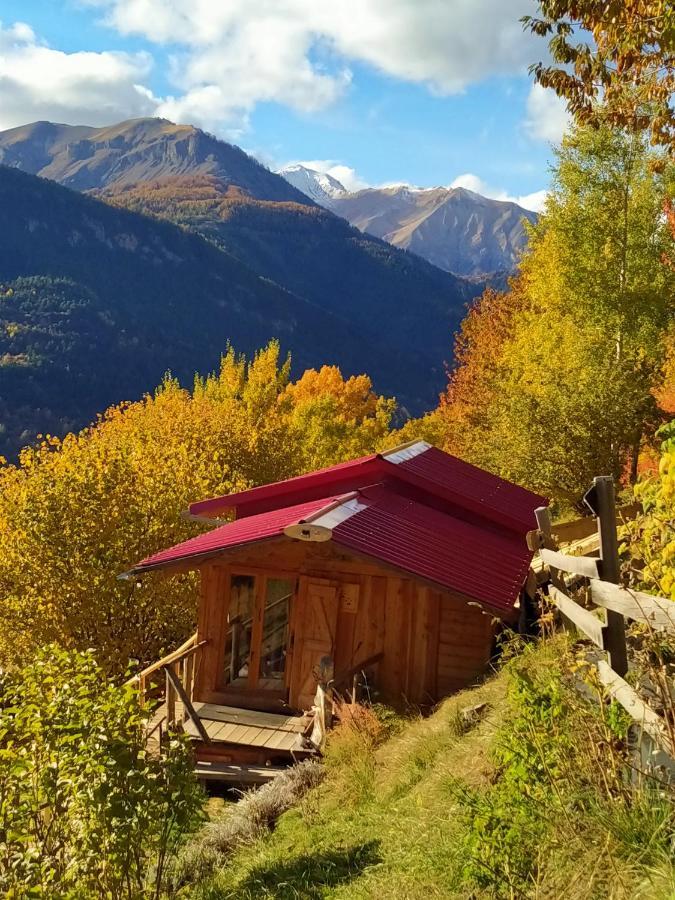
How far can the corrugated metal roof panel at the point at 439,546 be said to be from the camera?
13461mm

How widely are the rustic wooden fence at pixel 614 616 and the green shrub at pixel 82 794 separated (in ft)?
12.0

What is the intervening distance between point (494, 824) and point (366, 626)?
9.46 m

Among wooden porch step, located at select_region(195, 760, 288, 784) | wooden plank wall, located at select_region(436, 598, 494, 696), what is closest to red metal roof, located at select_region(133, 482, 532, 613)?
wooden plank wall, located at select_region(436, 598, 494, 696)

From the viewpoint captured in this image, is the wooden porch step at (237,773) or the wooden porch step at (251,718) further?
the wooden porch step at (251,718)

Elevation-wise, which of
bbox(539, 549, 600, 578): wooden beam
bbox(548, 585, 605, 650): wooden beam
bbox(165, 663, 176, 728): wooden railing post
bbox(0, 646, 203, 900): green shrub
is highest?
bbox(539, 549, 600, 578): wooden beam

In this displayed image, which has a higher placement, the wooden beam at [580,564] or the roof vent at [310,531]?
the wooden beam at [580,564]

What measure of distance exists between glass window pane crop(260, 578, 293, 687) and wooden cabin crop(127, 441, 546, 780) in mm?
23

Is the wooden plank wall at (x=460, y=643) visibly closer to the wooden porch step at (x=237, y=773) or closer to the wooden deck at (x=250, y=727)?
the wooden deck at (x=250, y=727)

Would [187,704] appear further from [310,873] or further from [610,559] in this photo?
[610,559]

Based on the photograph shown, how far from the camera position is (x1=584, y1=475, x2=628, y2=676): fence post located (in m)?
5.48

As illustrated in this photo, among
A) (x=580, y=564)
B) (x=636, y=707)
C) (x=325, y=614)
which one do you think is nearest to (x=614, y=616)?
(x=580, y=564)

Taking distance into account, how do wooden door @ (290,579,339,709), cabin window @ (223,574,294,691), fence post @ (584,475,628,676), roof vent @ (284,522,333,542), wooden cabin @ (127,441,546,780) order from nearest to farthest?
fence post @ (584,475,628,676), roof vent @ (284,522,333,542), wooden cabin @ (127,441,546,780), wooden door @ (290,579,339,709), cabin window @ (223,574,294,691)

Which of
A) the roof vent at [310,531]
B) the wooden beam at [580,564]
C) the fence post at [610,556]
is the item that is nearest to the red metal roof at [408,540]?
the roof vent at [310,531]

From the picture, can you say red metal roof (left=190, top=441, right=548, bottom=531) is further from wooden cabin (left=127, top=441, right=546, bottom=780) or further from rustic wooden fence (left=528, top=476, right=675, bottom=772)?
rustic wooden fence (left=528, top=476, right=675, bottom=772)
